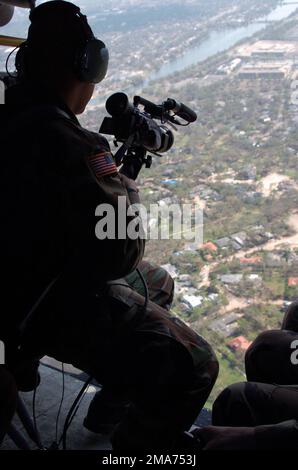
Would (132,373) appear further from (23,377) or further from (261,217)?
(261,217)

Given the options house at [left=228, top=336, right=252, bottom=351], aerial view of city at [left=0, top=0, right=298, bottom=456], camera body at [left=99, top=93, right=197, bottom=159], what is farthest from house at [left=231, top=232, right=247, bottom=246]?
camera body at [left=99, top=93, right=197, bottom=159]

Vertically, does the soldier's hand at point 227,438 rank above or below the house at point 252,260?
below

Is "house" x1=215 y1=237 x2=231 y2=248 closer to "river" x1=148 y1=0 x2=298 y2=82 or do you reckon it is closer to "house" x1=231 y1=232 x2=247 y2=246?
"house" x1=231 y1=232 x2=247 y2=246

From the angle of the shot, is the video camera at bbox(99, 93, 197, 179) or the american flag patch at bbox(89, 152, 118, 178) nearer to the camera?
the american flag patch at bbox(89, 152, 118, 178)

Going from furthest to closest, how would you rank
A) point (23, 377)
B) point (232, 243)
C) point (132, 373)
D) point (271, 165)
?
point (271, 165) < point (232, 243) < point (23, 377) < point (132, 373)

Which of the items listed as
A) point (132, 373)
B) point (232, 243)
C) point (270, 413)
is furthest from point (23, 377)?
point (232, 243)

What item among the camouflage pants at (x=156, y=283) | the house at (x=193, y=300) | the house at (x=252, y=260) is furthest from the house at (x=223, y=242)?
the camouflage pants at (x=156, y=283)

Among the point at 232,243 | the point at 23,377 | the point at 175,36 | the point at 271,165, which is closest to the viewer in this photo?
the point at 23,377

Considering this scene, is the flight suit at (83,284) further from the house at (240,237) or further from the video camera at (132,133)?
the house at (240,237)
